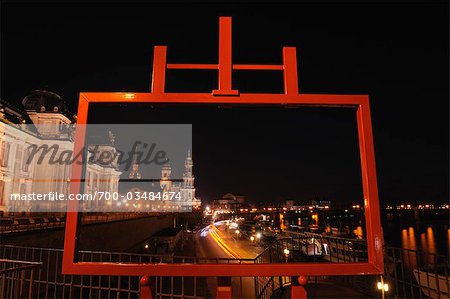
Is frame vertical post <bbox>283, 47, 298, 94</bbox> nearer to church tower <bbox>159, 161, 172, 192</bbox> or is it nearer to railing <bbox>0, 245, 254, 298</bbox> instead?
railing <bbox>0, 245, 254, 298</bbox>

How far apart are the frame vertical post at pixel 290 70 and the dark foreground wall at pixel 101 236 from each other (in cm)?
669

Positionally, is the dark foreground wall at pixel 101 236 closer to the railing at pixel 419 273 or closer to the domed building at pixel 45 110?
the railing at pixel 419 273

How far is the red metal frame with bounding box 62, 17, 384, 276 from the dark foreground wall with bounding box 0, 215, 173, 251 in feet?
Result: 16.3

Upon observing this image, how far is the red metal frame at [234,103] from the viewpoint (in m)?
2.96

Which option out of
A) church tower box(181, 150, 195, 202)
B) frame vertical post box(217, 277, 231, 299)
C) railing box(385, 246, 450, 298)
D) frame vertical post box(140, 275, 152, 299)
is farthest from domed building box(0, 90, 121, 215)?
church tower box(181, 150, 195, 202)

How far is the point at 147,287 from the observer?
294 cm

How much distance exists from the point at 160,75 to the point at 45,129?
5455 centimetres

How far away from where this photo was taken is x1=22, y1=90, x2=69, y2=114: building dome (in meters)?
49.6

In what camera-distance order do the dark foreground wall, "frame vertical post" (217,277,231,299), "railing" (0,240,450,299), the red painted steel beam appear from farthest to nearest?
1. the dark foreground wall
2. "railing" (0,240,450,299)
3. the red painted steel beam
4. "frame vertical post" (217,277,231,299)

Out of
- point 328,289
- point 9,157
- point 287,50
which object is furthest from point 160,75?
point 9,157

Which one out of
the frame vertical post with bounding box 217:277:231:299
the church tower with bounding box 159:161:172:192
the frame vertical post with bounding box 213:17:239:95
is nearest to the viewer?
the frame vertical post with bounding box 217:277:231:299

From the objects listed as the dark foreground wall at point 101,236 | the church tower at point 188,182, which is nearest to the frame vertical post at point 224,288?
the dark foreground wall at point 101,236

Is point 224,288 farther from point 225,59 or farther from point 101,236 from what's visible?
point 101,236

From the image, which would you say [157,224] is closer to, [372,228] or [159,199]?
[159,199]
